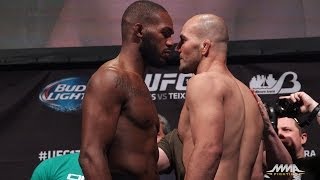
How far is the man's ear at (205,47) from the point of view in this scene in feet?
11.0

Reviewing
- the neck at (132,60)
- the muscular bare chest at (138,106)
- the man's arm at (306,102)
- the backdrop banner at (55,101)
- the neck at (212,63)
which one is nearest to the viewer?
the muscular bare chest at (138,106)

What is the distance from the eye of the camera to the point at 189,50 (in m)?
3.38

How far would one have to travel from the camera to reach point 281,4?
15.5 feet

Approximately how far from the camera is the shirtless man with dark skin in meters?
3.00

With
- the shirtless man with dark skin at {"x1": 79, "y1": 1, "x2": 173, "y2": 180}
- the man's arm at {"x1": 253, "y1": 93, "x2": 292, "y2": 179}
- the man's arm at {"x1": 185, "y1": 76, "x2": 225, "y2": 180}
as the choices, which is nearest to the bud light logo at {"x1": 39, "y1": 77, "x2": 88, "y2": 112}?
the man's arm at {"x1": 253, "y1": 93, "x2": 292, "y2": 179}

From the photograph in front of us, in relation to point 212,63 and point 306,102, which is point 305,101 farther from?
point 212,63

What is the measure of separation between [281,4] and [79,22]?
1.33 meters

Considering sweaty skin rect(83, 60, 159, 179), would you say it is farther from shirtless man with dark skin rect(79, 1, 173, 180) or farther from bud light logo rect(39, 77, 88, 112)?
bud light logo rect(39, 77, 88, 112)

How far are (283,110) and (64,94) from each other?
1435 mm

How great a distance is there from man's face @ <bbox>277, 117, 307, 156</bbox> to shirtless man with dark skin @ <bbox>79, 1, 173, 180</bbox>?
4.30ft

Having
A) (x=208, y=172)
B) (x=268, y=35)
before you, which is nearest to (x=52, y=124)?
(x=268, y=35)

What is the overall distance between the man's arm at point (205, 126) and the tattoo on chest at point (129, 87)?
0.68 ft

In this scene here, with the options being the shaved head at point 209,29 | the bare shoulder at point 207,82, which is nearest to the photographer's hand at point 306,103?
the shaved head at point 209,29

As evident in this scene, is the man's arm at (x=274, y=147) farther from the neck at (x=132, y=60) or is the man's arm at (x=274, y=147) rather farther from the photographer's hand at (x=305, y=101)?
the neck at (x=132, y=60)
